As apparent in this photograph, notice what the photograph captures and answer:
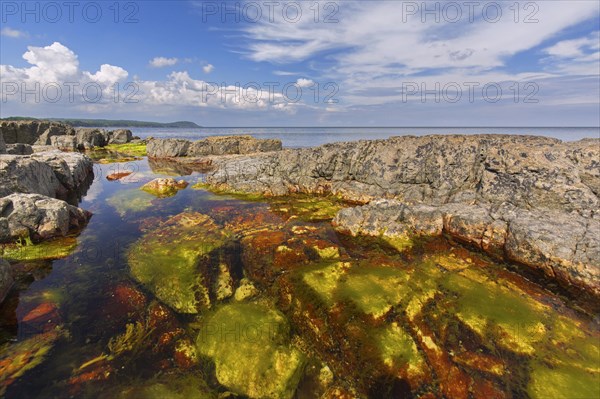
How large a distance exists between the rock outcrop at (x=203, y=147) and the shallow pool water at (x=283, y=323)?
119 feet

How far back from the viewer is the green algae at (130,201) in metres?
18.6

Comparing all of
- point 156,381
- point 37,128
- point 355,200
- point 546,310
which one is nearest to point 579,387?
point 546,310

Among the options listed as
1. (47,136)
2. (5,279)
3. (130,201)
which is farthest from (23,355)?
(47,136)

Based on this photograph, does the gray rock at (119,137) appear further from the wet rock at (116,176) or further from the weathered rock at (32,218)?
the weathered rock at (32,218)

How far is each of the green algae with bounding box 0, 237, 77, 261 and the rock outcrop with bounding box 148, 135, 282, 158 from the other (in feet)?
120

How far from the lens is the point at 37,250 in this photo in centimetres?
1193

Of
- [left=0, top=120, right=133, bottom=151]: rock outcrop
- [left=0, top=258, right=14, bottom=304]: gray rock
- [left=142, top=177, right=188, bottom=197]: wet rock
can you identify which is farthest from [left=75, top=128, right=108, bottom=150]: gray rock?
[left=0, top=258, right=14, bottom=304]: gray rock

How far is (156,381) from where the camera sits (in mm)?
6297

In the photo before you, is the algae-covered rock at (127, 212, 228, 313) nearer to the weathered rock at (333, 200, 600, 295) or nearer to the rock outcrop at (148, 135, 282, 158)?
the weathered rock at (333, 200, 600, 295)

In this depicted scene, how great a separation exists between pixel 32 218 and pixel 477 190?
912 inches

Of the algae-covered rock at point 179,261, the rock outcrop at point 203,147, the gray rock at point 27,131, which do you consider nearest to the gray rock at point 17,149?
the rock outcrop at point 203,147

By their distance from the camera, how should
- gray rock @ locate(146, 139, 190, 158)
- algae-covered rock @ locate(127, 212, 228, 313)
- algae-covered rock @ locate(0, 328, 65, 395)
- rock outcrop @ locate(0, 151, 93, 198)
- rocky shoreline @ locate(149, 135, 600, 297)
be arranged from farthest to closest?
1. gray rock @ locate(146, 139, 190, 158)
2. rock outcrop @ locate(0, 151, 93, 198)
3. rocky shoreline @ locate(149, 135, 600, 297)
4. algae-covered rock @ locate(127, 212, 228, 313)
5. algae-covered rock @ locate(0, 328, 65, 395)

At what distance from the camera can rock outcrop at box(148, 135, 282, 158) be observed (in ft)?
153

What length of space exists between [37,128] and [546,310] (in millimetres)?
85421
